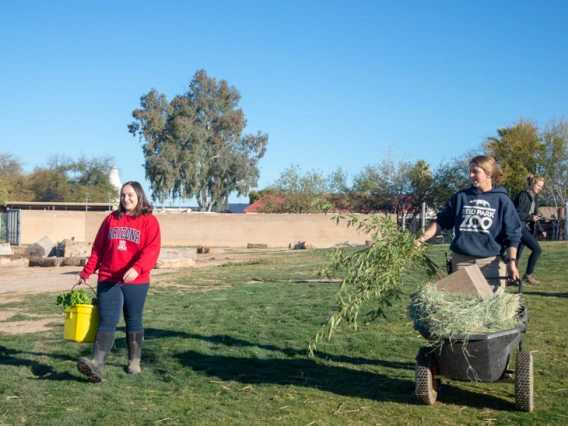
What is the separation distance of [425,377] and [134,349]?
279 centimetres

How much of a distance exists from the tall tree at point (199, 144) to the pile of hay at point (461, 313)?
5002 cm

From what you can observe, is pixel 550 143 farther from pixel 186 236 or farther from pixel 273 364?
pixel 273 364

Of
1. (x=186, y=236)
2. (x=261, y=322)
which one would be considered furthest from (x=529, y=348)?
(x=186, y=236)

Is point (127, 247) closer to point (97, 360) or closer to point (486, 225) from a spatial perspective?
point (97, 360)

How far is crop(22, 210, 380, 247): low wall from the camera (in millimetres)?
39156

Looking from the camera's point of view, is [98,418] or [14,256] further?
[14,256]

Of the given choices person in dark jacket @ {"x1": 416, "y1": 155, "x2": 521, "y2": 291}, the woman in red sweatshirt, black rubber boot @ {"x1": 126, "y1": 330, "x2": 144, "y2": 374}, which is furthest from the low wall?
person in dark jacket @ {"x1": 416, "y1": 155, "x2": 521, "y2": 291}

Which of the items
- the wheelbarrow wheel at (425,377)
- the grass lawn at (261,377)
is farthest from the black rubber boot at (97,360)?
the wheelbarrow wheel at (425,377)

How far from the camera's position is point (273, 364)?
6.38 metres

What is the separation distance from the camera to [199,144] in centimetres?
5450

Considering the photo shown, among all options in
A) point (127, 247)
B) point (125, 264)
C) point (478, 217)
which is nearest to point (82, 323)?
point (125, 264)

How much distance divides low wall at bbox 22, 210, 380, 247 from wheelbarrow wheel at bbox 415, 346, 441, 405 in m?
33.7

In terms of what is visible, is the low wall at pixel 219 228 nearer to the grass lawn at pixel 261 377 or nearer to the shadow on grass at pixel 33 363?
the grass lawn at pixel 261 377

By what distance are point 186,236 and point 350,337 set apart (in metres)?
33.3
